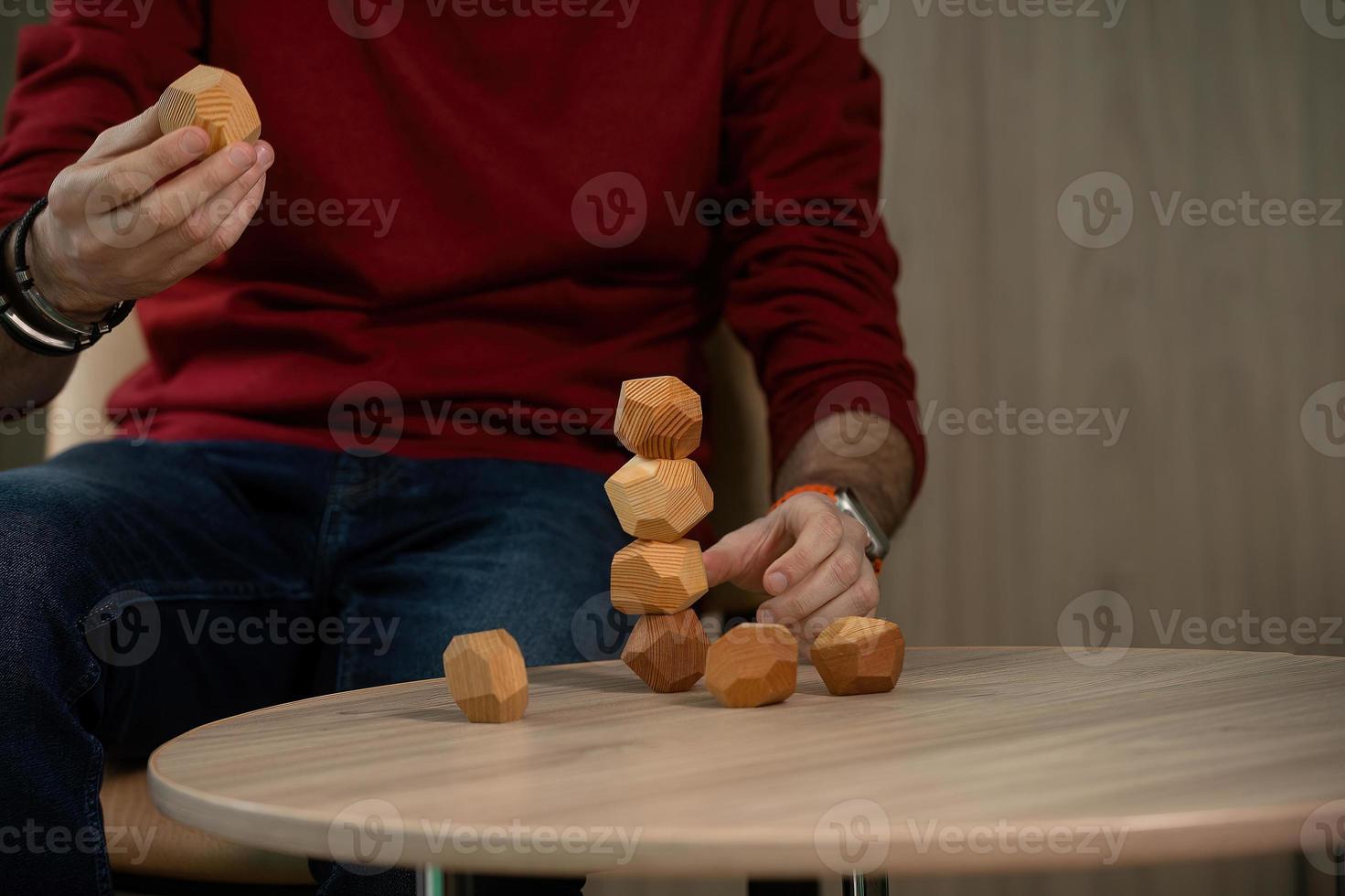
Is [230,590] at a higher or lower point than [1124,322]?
lower

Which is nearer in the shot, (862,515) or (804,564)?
(804,564)

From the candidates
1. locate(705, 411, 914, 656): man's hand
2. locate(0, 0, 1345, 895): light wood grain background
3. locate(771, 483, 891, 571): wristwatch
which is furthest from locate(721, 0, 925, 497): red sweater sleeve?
locate(0, 0, 1345, 895): light wood grain background

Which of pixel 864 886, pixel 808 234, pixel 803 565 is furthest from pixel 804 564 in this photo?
pixel 808 234

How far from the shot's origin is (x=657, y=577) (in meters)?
0.74

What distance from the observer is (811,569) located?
0.83 metres

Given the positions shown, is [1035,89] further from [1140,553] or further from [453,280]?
[453,280]

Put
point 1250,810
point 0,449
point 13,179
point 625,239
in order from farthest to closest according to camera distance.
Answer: point 0,449, point 625,239, point 13,179, point 1250,810

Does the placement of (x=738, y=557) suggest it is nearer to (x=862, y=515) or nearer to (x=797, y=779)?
(x=862, y=515)

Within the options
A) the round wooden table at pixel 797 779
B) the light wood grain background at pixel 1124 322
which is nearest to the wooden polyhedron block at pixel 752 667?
the round wooden table at pixel 797 779

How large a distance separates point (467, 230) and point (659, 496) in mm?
588

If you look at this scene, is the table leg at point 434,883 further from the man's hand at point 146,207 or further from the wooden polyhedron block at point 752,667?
the man's hand at point 146,207

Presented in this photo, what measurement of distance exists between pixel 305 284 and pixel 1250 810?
3.38 feet

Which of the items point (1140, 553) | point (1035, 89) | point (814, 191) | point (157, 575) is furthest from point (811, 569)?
point (1035, 89)

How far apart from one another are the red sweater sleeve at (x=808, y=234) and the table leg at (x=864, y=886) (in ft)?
1.58
